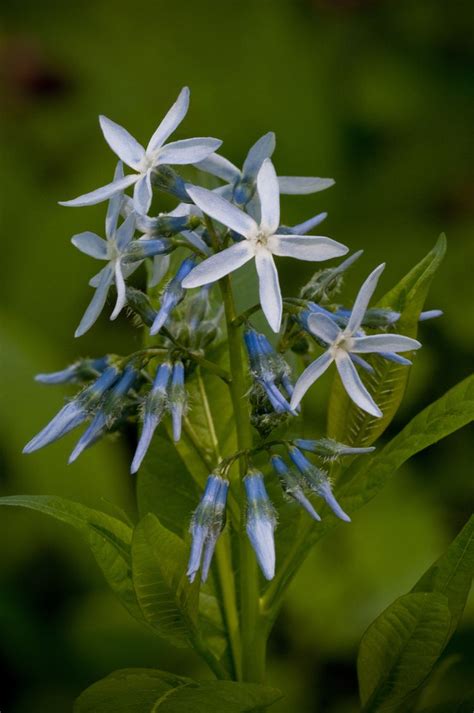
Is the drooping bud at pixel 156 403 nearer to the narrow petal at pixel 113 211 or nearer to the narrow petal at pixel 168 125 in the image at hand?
the narrow petal at pixel 113 211

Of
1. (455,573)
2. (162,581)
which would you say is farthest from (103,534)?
(455,573)

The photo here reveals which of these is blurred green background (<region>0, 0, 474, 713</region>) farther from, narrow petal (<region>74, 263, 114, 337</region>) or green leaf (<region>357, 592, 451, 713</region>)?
narrow petal (<region>74, 263, 114, 337</region>)

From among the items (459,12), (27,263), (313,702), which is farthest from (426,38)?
(313,702)

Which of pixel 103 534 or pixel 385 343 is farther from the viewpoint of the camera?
pixel 103 534

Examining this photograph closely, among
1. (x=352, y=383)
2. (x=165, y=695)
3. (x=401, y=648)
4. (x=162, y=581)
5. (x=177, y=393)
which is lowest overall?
(x=401, y=648)

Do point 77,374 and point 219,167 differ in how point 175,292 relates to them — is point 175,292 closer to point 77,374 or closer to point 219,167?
point 219,167

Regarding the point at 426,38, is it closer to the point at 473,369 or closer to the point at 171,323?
the point at 473,369

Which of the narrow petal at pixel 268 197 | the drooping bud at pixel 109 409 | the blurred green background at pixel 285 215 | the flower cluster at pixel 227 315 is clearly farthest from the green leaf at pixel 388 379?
the blurred green background at pixel 285 215
